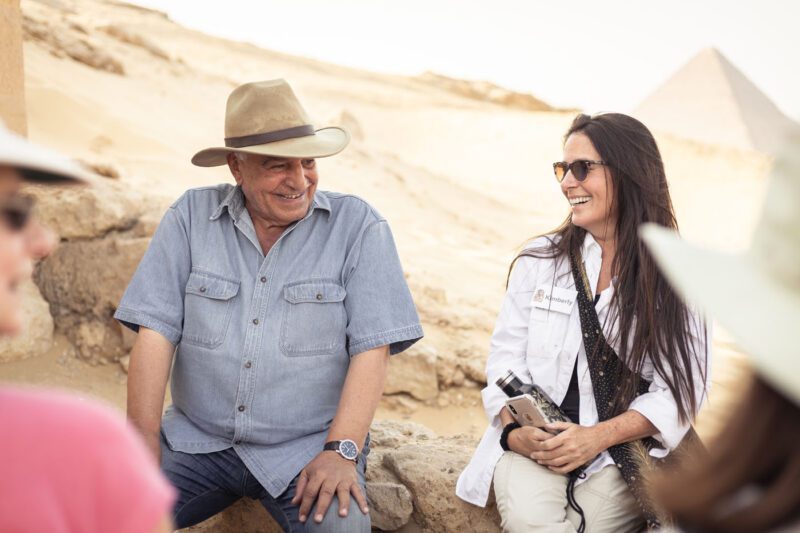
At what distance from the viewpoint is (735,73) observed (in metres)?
35.1

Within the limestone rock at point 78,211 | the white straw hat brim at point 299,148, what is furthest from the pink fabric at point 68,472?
the limestone rock at point 78,211

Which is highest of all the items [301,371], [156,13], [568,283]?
[568,283]

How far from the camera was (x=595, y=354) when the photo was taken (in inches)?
119

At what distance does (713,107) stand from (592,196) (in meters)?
33.2

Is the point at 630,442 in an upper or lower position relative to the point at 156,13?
upper

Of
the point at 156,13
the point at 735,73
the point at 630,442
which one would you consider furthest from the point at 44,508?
the point at 156,13

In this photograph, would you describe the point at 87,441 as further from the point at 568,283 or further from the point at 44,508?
the point at 568,283

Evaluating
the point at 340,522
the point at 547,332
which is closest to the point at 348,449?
the point at 340,522

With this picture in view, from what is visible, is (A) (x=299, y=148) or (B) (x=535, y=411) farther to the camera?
(A) (x=299, y=148)

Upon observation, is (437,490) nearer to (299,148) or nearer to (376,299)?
(376,299)

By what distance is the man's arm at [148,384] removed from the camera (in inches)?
119

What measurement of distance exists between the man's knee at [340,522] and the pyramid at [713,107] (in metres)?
29.2

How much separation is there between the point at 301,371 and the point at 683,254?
2084 millimetres

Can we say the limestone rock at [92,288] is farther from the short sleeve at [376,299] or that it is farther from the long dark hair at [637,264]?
the long dark hair at [637,264]
